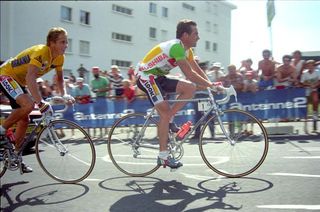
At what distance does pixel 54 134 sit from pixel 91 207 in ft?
4.85

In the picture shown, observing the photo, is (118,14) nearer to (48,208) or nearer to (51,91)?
(51,91)

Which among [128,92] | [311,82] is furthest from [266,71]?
[128,92]

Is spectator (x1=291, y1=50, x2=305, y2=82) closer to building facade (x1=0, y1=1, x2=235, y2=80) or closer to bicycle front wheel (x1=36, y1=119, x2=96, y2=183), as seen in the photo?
bicycle front wheel (x1=36, y1=119, x2=96, y2=183)

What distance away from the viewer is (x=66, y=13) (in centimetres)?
3525

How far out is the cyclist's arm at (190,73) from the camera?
5.07m

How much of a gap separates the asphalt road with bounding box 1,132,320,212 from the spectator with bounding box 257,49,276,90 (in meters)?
4.08

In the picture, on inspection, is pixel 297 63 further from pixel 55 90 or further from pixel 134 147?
pixel 55 90

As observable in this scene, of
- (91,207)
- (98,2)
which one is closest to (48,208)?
(91,207)

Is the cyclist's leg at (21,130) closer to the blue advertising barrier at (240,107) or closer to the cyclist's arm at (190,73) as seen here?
the cyclist's arm at (190,73)

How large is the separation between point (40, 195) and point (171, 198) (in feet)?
5.41

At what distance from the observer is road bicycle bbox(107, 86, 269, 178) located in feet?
17.1

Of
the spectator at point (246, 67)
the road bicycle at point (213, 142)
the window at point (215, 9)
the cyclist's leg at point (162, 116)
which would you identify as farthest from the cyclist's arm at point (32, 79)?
the window at point (215, 9)

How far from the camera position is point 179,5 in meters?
50.2

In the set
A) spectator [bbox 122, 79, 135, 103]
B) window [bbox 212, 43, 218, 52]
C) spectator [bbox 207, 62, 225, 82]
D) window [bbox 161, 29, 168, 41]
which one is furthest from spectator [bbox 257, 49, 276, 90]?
window [bbox 212, 43, 218, 52]
